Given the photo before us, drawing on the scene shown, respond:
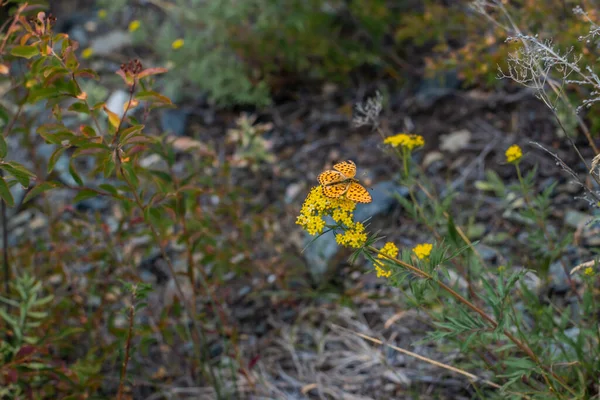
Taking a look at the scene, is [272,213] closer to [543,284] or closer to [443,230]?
[443,230]

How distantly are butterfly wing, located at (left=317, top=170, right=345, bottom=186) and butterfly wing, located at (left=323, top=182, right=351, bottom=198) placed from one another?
0.05ft

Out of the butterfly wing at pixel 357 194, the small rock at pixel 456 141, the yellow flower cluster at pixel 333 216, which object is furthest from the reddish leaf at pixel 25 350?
the small rock at pixel 456 141

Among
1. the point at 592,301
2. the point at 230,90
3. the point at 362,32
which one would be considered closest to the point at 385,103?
the point at 362,32

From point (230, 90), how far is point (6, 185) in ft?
8.34

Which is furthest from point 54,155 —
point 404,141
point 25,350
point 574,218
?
point 574,218

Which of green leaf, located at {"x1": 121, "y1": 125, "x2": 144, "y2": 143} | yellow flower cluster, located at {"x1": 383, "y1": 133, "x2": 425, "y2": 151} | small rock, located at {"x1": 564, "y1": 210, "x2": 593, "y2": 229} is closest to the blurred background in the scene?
small rock, located at {"x1": 564, "y1": 210, "x2": 593, "y2": 229}

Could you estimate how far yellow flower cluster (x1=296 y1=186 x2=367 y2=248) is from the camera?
1377 mm

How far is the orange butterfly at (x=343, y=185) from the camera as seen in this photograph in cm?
140

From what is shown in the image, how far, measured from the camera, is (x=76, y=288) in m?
2.71

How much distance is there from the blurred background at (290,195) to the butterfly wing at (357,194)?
99 millimetres

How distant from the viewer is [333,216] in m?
1.40

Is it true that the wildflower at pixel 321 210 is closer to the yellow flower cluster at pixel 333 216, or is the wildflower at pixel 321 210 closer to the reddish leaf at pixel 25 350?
the yellow flower cluster at pixel 333 216

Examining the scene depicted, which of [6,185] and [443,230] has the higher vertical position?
[6,185]

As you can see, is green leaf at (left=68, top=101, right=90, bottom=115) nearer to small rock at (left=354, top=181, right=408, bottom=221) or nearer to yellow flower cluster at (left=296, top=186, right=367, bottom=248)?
yellow flower cluster at (left=296, top=186, right=367, bottom=248)
